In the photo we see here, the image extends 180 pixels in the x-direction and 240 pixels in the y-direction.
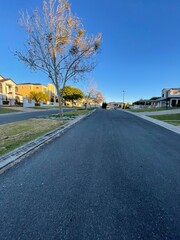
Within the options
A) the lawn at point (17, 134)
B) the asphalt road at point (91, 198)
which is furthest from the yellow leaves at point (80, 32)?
the asphalt road at point (91, 198)

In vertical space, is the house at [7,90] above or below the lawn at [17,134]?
above

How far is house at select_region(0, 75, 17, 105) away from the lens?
40312 millimetres

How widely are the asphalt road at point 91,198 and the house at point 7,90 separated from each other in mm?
41666

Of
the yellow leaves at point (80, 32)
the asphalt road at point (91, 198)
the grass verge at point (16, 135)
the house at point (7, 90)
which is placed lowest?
the asphalt road at point (91, 198)

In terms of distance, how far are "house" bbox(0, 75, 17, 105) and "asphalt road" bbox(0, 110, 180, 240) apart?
41.7 meters

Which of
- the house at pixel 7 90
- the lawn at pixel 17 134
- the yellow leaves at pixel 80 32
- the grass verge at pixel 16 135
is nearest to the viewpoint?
the grass verge at pixel 16 135

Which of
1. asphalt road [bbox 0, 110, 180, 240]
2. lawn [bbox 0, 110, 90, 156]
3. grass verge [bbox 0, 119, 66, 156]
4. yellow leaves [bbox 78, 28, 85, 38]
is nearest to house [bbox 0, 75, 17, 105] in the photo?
yellow leaves [bbox 78, 28, 85, 38]

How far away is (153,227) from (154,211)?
0.30m

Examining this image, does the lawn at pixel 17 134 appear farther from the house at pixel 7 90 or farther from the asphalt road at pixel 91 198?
the house at pixel 7 90

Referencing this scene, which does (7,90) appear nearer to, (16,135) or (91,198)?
(16,135)

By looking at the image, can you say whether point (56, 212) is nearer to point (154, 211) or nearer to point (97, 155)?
point (154, 211)

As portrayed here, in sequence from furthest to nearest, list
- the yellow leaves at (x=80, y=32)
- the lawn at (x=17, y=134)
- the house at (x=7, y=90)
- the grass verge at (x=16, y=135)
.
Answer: the house at (x=7, y=90)
the yellow leaves at (x=80, y=32)
the lawn at (x=17, y=134)
the grass verge at (x=16, y=135)

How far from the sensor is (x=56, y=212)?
197 centimetres

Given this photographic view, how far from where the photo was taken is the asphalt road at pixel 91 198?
1684 millimetres
